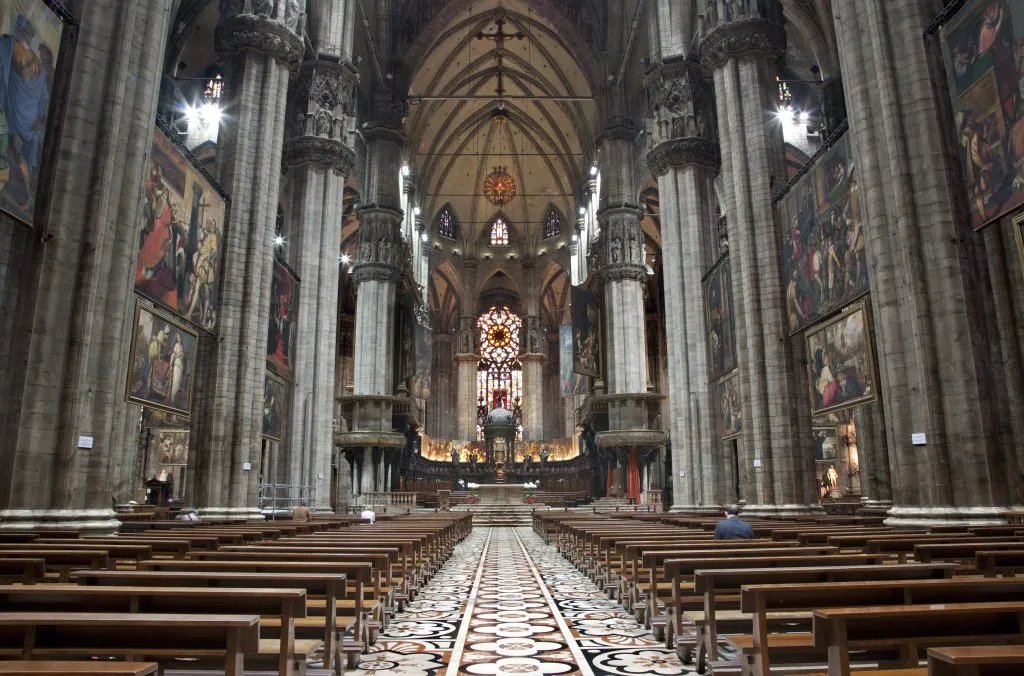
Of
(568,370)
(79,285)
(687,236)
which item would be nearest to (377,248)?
(568,370)

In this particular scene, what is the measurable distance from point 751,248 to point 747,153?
2523mm

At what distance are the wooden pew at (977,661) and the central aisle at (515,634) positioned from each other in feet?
10.5

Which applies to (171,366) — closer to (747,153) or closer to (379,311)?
(747,153)

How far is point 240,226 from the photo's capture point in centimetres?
1683

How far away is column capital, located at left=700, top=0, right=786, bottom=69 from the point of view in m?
18.2

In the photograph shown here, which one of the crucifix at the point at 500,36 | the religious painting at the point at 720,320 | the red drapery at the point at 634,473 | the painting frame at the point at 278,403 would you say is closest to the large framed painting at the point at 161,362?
the painting frame at the point at 278,403

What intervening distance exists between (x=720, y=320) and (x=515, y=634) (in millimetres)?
16098

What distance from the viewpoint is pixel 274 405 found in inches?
794

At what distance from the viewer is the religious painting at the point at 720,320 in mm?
19578

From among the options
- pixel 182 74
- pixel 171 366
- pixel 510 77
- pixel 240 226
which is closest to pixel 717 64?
pixel 240 226

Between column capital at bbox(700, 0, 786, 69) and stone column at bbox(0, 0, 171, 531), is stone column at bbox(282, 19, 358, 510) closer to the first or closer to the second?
stone column at bbox(0, 0, 171, 531)

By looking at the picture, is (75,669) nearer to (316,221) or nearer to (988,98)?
(988,98)

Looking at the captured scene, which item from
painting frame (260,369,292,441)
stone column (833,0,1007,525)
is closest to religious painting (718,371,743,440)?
stone column (833,0,1007,525)

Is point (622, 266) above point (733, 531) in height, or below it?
above
